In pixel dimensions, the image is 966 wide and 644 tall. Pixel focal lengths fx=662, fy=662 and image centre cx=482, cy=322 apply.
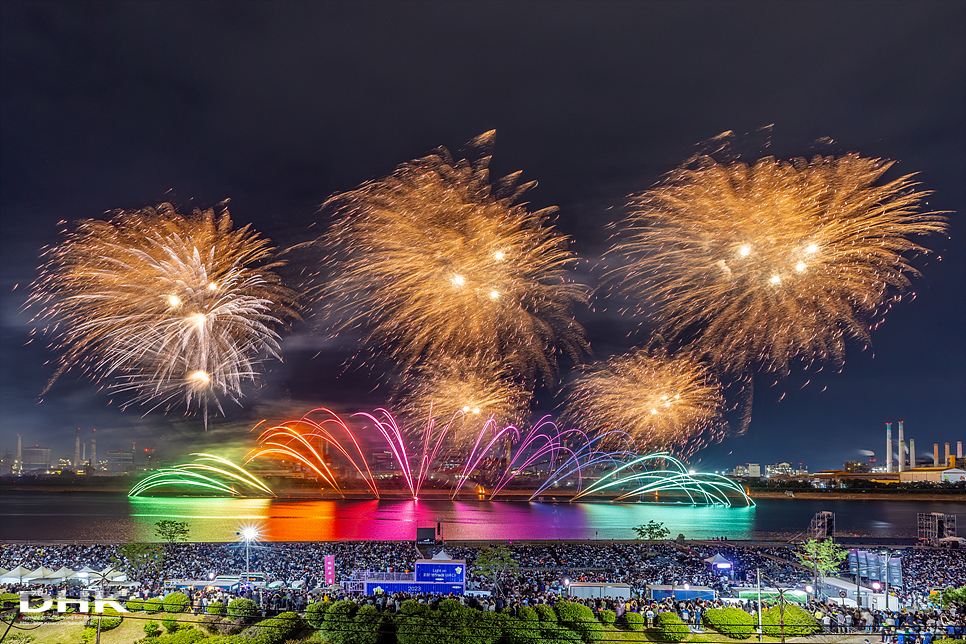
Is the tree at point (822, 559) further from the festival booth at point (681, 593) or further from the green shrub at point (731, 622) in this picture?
the green shrub at point (731, 622)

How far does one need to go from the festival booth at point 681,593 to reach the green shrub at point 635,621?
3282 mm

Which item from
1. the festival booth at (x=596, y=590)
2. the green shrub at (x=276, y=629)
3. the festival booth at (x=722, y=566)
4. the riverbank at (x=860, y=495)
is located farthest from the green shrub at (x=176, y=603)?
the riverbank at (x=860, y=495)

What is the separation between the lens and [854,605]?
17938 mm

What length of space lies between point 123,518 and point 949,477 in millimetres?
130832

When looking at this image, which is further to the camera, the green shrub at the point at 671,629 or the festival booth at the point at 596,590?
the festival booth at the point at 596,590

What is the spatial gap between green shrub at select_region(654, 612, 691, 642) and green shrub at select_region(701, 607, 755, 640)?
70 cm

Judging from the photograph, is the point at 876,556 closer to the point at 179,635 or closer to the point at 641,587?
the point at 641,587

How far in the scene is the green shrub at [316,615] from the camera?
14.7 meters

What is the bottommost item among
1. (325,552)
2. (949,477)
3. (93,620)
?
(949,477)

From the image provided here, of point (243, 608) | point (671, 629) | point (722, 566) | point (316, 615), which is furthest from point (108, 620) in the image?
point (722, 566)

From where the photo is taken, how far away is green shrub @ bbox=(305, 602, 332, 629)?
14711mm

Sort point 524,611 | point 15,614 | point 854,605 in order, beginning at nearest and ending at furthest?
point 524,611, point 15,614, point 854,605

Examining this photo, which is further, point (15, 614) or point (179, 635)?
point (15, 614)

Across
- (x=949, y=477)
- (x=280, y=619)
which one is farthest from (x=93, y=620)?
(x=949, y=477)
